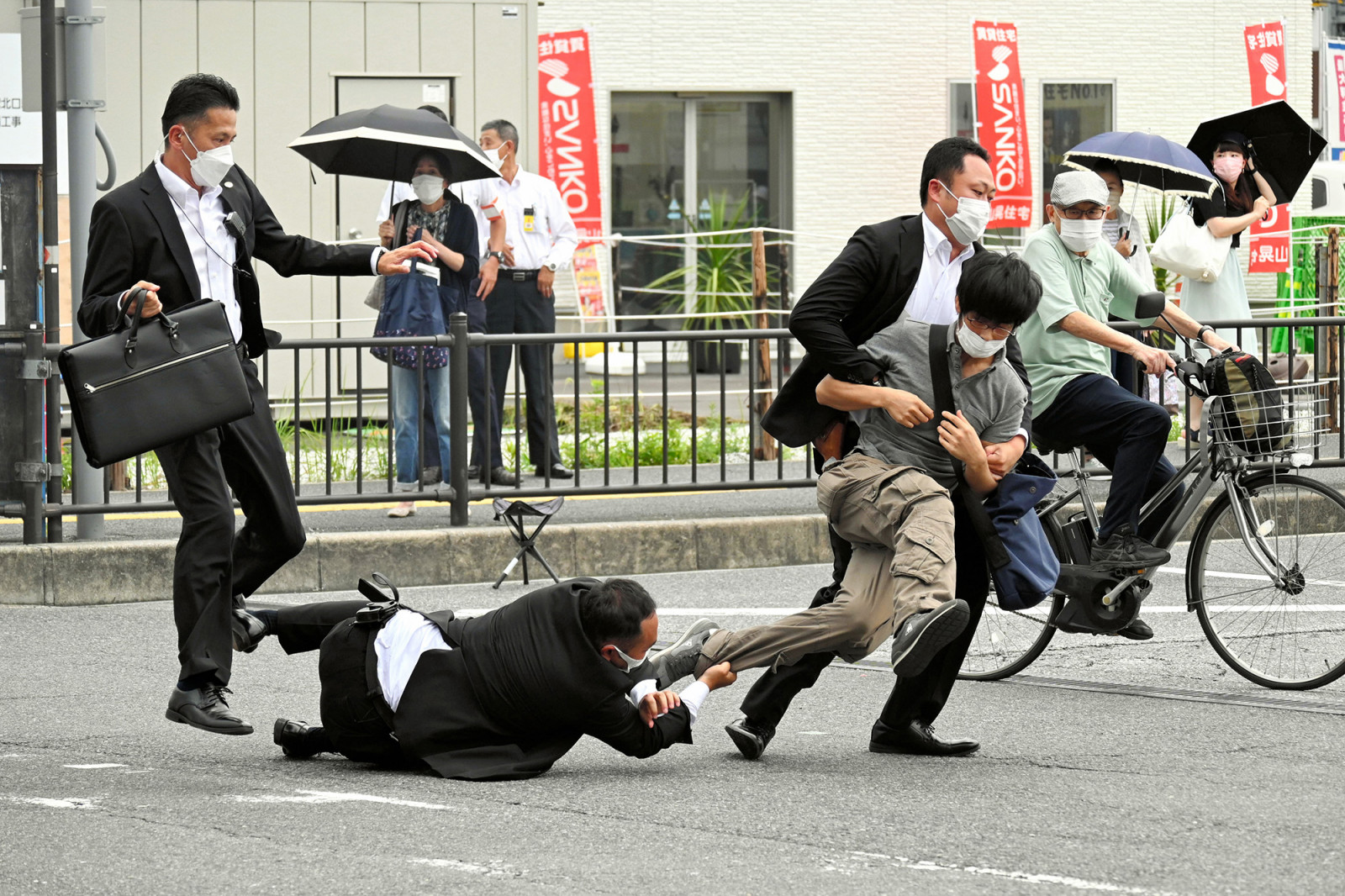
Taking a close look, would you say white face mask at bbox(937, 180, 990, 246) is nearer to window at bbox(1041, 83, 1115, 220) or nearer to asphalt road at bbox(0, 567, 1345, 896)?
asphalt road at bbox(0, 567, 1345, 896)

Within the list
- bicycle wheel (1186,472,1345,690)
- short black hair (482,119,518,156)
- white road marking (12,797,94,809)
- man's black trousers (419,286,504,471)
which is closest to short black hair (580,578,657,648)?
white road marking (12,797,94,809)

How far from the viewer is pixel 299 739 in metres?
5.77

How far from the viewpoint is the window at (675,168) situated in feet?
73.7

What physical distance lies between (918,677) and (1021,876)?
1.42 metres

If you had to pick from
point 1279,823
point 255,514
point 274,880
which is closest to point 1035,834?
point 1279,823

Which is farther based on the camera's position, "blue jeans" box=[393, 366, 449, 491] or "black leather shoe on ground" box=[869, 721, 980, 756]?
"blue jeans" box=[393, 366, 449, 491]

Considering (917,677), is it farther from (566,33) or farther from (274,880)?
(566,33)

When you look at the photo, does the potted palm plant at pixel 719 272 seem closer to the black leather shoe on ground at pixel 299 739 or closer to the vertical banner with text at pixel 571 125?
the vertical banner with text at pixel 571 125

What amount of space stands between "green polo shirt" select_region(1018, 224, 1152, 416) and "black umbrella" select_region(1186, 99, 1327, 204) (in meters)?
4.26

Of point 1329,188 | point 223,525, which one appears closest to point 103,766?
point 223,525

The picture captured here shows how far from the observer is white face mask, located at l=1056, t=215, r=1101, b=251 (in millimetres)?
7094

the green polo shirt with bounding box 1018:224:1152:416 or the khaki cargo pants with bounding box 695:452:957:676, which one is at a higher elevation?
the green polo shirt with bounding box 1018:224:1152:416

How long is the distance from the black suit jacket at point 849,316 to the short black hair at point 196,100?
1.87m

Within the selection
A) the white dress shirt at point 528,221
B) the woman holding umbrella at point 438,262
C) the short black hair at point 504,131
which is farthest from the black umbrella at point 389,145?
the short black hair at point 504,131
